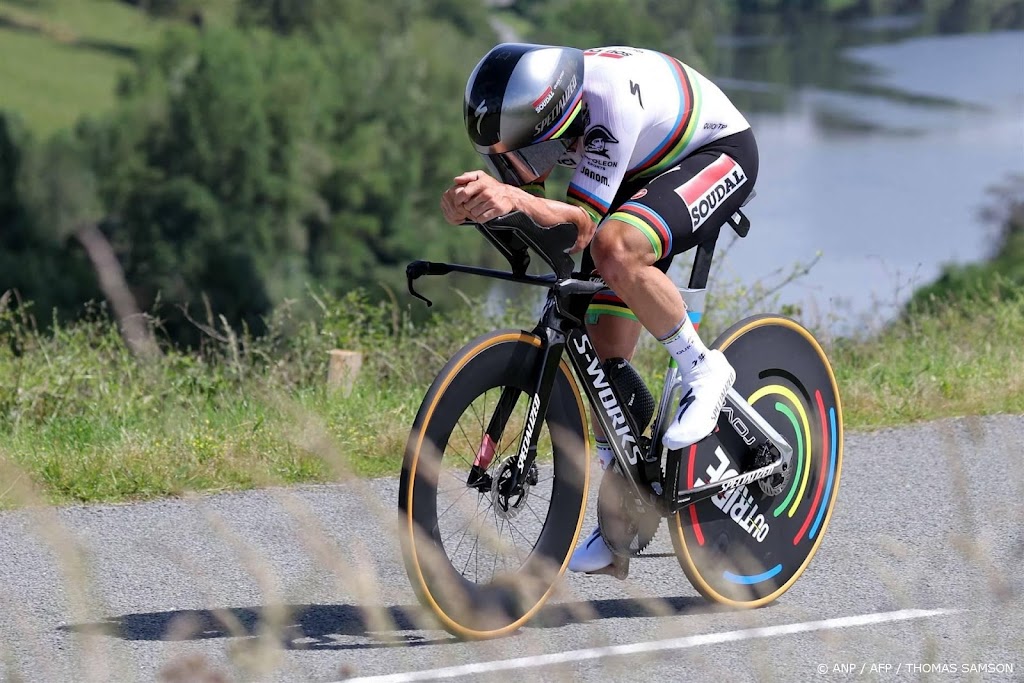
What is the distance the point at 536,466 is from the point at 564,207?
0.78 metres

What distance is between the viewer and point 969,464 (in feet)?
18.1

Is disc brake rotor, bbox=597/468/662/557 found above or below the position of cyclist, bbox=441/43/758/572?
below

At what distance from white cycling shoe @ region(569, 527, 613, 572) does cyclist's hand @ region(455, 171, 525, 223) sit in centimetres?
126

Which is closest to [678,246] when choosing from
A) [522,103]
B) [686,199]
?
[686,199]

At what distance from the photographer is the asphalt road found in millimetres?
3416

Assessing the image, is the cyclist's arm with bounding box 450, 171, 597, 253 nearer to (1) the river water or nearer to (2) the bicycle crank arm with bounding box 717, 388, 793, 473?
(2) the bicycle crank arm with bounding box 717, 388, 793, 473

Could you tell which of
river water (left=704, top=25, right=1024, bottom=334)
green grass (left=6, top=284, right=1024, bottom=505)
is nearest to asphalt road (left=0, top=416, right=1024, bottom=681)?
green grass (left=6, top=284, right=1024, bottom=505)

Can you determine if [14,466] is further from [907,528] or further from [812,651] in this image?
[907,528]

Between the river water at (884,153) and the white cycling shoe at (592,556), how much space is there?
18876 millimetres

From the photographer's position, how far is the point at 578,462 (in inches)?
152

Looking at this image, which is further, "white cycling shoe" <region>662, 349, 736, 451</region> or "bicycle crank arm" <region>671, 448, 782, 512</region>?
"bicycle crank arm" <region>671, 448, 782, 512</region>

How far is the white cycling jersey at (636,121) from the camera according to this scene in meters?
3.56

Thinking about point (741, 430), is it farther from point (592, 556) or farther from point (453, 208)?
point (453, 208)

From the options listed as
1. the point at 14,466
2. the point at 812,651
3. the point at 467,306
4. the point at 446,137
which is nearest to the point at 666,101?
the point at 812,651
